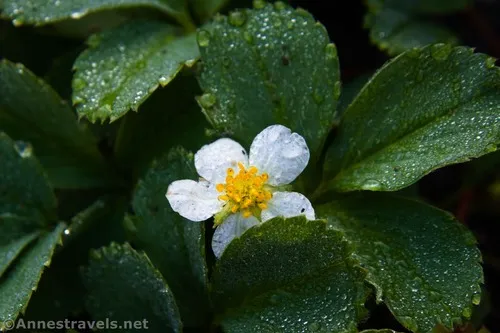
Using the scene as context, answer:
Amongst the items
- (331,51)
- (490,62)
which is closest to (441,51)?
(490,62)

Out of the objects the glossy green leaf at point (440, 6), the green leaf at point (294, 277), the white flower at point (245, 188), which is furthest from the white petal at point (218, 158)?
the glossy green leaf at point (440, 6)

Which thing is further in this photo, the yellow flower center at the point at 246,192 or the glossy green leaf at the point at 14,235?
the glossy green leaf at the point at 14,235

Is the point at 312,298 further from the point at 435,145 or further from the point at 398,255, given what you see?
the point at 435,145

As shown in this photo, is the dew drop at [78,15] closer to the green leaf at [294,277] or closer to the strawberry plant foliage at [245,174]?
the strawberry plant foliage at [245,174]

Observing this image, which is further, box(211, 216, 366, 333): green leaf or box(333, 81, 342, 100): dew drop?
box(333, 81, 342, 100): dew drop

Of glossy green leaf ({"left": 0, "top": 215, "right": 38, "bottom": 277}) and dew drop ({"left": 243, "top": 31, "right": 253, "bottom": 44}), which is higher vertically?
dew drop ({"left": 243, "top": 31, "right": 253, "bottom": 44})

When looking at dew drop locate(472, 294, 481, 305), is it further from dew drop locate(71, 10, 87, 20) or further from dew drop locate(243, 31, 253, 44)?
dew drop locate(71, 10, 87, 20)

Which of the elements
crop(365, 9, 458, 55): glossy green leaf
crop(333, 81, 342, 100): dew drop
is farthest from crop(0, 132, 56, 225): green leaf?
crop(365, 9, 458, 55): glossy green leaf
